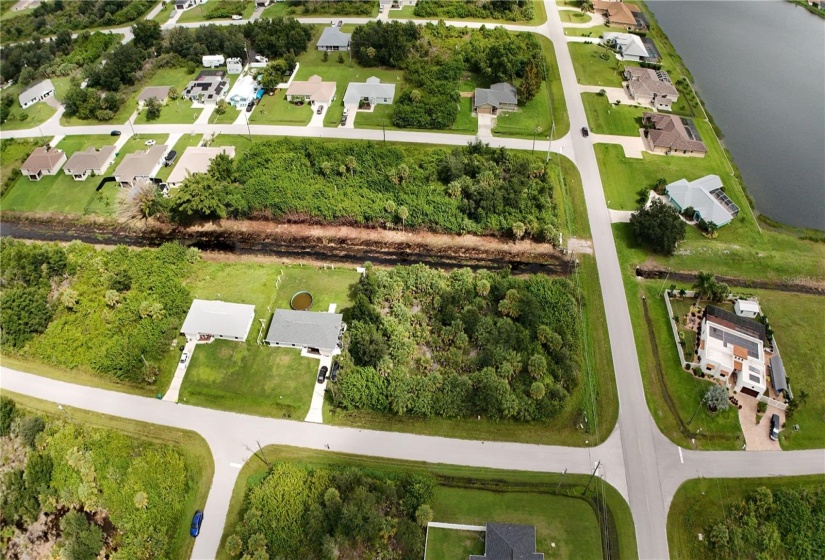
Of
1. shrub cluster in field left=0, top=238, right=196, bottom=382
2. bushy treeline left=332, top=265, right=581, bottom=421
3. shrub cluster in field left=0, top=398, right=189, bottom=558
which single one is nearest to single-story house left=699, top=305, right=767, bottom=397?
bushy treeline left=332, top=265, right=581, bottom=421

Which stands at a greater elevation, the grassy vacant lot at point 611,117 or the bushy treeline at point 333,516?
the grassy vacant lot at point 611,117

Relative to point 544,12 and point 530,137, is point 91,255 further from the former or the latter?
point 544,12

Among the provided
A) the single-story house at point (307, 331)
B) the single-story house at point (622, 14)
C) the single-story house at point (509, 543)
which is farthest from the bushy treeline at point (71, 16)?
the single-story house at point (509, 543)

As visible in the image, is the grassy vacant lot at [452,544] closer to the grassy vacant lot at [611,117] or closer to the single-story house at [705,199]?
the single-story house at [705,199]

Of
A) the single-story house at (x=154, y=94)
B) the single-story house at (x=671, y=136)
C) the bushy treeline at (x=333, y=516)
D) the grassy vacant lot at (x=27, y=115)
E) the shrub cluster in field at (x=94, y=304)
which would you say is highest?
the single-story house at (x=154, y=94)

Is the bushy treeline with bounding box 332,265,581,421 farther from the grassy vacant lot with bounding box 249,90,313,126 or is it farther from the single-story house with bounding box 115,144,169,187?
the single-story house with bounding box 115,144,169,187

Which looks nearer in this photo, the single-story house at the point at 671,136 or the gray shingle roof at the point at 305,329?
the gray shingle roof at the point at 305,329
